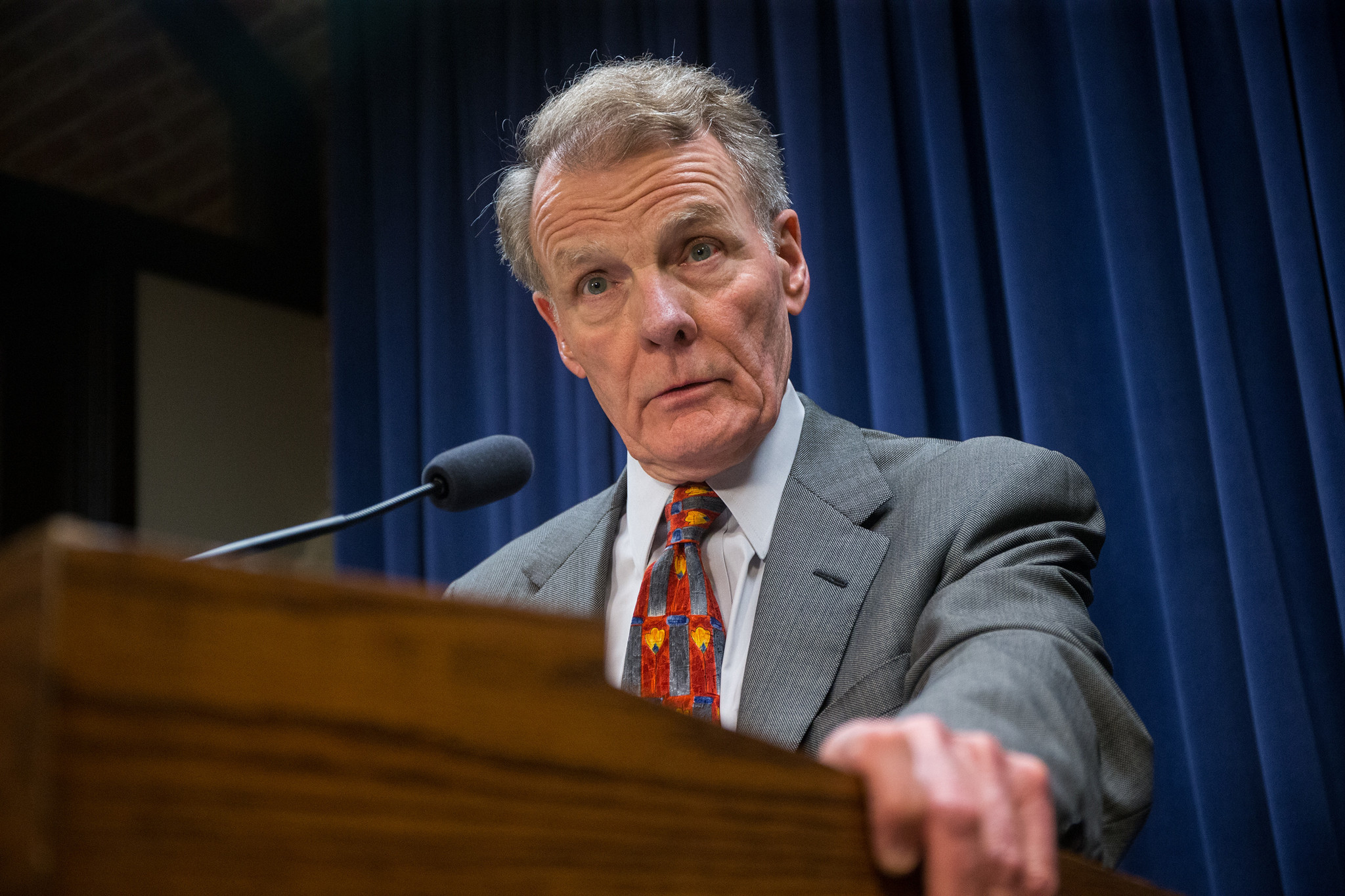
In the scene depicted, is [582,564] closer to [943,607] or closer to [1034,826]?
[943,607]

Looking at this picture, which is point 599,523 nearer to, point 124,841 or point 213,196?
point 124,841

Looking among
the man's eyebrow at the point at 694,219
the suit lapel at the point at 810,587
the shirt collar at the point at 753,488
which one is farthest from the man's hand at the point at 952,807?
the man's eyebrow at the point at 694,219

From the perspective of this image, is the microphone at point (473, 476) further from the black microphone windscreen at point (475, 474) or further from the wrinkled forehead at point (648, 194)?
the wrinkled forehead at point (648, 194)

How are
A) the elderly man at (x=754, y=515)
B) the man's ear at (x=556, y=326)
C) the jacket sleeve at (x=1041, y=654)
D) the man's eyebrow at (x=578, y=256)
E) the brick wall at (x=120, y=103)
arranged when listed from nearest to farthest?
the jacket sleeve at (x=1041, y=654)
the elderly man at (x=754, y=515)
the man's eyebrow at (x=578, y=256)
the man's ear at (x=556, y=326)
the brick wall at (x=120, y=103)

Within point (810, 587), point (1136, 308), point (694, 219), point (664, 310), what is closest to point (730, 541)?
point (810, 587)

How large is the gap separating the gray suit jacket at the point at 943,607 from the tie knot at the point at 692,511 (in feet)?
0.37

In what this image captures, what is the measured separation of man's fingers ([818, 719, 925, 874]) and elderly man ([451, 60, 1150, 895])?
0.22 metres

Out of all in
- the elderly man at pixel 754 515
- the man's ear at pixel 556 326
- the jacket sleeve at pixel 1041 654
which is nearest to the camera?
the jacket sleeve at pixel 1041 654

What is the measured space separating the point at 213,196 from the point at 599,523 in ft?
7.39

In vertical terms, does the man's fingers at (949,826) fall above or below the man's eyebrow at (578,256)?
below

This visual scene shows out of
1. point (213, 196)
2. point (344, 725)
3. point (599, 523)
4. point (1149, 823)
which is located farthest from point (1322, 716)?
point (213, 196)

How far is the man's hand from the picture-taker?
447 millimetres

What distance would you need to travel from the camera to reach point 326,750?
306 mm

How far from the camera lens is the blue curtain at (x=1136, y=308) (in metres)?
1.57
